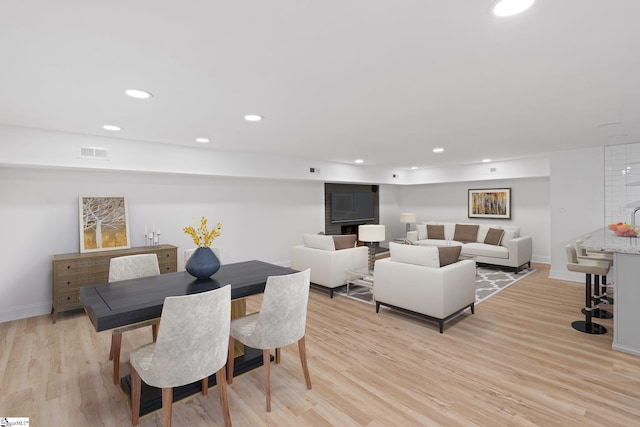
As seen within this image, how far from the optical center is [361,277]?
481 centimetres

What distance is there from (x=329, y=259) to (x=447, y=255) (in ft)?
5.50

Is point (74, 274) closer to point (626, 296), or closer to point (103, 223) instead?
point (103, 223)

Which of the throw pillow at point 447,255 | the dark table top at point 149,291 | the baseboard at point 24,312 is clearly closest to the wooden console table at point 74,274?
the baseboard at point 24,312

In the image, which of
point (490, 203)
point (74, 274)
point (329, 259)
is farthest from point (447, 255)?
point (490, 203)

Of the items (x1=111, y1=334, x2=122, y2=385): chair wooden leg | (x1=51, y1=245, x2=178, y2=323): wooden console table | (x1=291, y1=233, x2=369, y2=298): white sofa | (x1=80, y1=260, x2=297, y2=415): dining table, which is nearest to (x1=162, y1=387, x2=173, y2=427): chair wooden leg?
(x1=80, y1=260, x2=297, y2=415): dining table

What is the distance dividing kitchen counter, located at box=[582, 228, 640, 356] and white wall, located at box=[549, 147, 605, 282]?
240cm

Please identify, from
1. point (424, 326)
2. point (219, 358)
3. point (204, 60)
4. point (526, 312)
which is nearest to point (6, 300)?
point (219, 358)

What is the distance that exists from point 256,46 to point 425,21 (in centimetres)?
86

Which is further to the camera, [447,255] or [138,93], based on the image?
[447,255]

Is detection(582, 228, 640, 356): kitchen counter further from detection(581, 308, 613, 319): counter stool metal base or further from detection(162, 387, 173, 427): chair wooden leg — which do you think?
detection(162, 387, 173, 427): chair wooden leg

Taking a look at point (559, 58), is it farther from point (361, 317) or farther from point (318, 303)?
point (318, 303)

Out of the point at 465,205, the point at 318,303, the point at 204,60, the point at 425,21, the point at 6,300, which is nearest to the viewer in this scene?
the point at 425,21

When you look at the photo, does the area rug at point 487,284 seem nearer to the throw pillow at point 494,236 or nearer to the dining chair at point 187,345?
the throw pillow at point 494,236

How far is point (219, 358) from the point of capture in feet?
6.35
